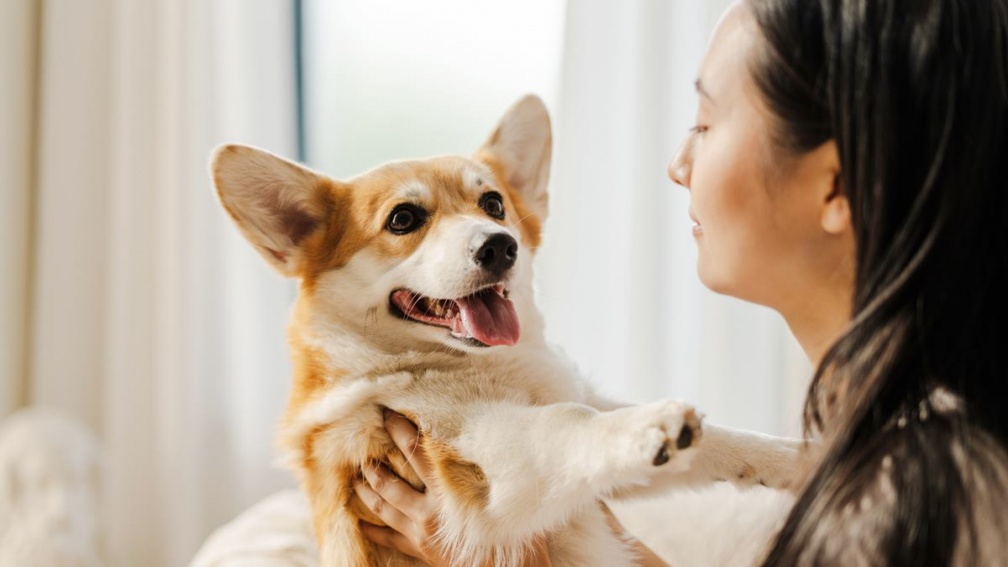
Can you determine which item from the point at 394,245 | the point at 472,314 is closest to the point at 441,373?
the point at 472,314

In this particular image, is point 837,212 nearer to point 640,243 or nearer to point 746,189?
point 746,189

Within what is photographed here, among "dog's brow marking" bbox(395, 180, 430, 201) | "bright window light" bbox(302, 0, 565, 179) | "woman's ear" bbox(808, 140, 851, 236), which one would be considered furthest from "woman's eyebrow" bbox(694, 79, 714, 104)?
"bright window light" bbox(302, 0, 565, 179)

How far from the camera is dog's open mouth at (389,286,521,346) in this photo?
3.88ft

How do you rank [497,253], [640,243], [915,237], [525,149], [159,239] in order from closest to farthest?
[915,237], [497,253], [525,149], [640,243], [159,239]

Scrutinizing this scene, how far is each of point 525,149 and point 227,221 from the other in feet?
4.54

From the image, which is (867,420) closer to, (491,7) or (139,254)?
(491,7)

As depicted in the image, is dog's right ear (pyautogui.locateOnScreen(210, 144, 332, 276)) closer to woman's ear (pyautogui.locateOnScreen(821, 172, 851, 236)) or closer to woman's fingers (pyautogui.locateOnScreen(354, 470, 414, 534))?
woman's fingers (pyautogui.locateOnScreen(354, 470, 414, 534))

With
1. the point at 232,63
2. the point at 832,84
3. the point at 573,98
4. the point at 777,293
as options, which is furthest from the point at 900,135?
the point at 232,63

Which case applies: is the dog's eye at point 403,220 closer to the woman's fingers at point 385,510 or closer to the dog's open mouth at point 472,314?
the dog's open mouth at point 472,314

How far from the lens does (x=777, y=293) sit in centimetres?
105

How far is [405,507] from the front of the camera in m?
1.13

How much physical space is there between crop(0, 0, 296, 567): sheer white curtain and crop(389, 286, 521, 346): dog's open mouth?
1443 mm

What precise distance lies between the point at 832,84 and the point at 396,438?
67 cm

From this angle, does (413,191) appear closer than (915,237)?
No
